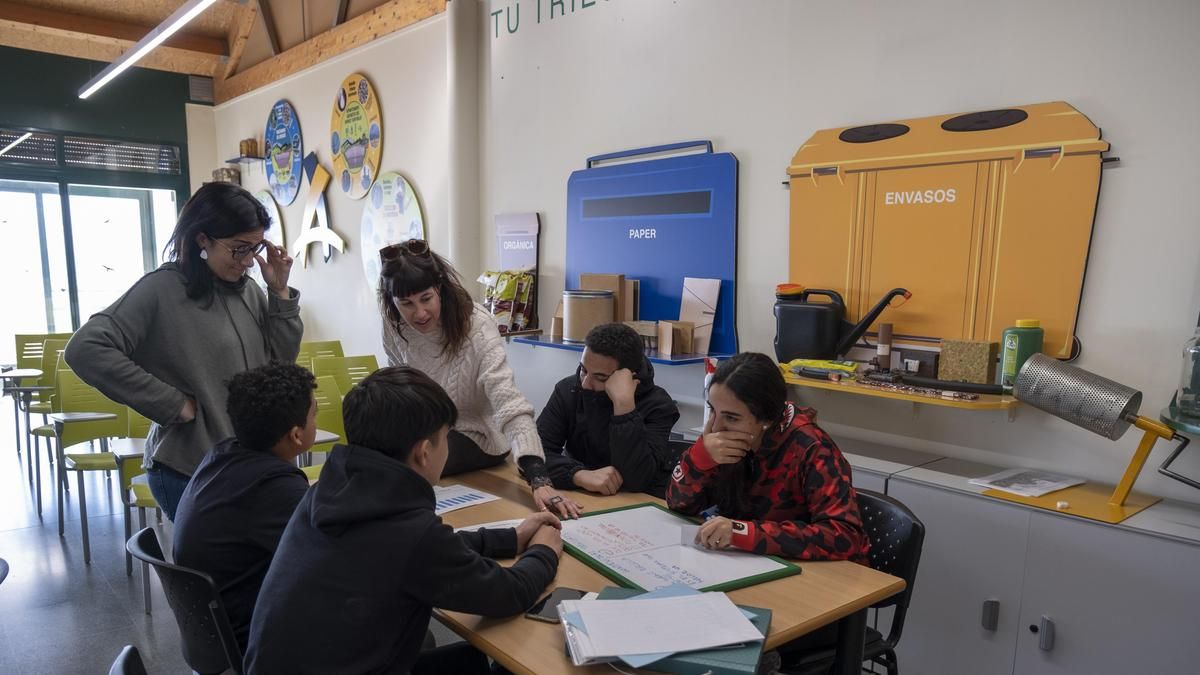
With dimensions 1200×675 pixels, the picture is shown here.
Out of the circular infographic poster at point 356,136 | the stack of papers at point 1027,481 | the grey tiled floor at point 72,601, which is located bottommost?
the grey tiled floor at point 72,601

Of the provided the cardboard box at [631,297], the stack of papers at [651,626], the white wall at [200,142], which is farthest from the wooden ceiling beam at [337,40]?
the stack of papers at [651,626]

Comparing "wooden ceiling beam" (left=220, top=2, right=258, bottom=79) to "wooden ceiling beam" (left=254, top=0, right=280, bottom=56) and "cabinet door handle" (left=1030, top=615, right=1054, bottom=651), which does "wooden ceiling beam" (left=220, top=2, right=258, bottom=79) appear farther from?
"cabinet door handle" (left=1030, top=615, right=1054, bottom=651)

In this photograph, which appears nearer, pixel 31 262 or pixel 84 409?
pixel 84 409

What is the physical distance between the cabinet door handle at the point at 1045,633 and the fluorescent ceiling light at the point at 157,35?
4.94m

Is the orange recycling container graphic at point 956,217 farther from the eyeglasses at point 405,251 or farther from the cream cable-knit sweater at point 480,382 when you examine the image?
the eyeglasses at point 405,251

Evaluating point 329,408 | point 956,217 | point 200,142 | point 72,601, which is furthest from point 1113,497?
point 200,142

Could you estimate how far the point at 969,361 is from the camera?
2307mm

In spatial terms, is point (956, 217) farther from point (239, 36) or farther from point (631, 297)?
point (239, 36)

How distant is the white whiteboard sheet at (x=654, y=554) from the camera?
1.44 metres

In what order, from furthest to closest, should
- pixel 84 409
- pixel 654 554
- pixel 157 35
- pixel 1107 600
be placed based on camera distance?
pixel 157 35
pixel 84 409
pixel 1107 600
pixel 654 554

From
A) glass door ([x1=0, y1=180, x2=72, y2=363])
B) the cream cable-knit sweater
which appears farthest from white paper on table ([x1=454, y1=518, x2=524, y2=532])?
glass door ([x1=0, y1=180, x2=72, y2=363])

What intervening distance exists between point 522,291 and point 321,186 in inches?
118

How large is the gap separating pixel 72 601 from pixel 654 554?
2.73 metres

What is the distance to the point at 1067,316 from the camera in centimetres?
221
